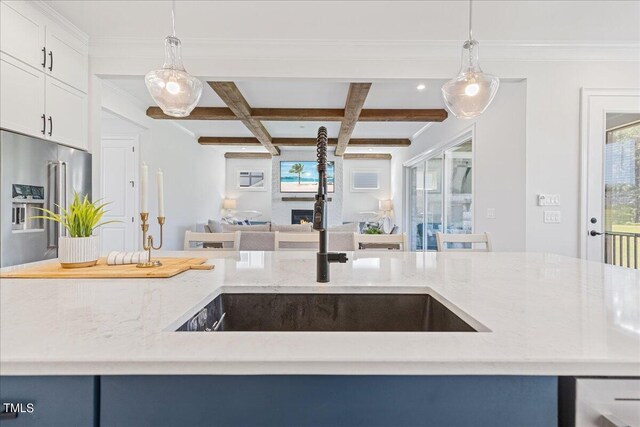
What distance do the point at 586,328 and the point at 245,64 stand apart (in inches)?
129

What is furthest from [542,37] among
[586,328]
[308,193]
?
[308,193]

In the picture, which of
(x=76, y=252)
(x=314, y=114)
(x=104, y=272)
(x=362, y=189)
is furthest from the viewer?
(x=362, y=189)

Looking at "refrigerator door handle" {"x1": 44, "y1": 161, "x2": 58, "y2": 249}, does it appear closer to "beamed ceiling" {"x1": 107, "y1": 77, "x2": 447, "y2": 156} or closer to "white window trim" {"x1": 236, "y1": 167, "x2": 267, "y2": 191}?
"beamed ceiling" {"x1": 107, "y1": 77, "x2": 447, "y2": 156}

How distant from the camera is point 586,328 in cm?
70

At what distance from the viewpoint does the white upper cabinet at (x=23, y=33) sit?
229 cm

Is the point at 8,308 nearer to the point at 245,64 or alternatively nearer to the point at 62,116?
the point at 62,116

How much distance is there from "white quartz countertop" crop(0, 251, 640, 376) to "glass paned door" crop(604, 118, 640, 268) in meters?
2.61

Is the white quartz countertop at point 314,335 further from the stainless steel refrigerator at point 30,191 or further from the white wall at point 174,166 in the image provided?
the white wall at point 174,166

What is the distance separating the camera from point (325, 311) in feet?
3.60

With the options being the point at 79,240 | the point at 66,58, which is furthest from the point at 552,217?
the point at 66,58

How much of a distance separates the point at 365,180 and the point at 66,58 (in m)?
7.28

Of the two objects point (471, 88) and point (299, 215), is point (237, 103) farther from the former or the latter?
point (299, 215)

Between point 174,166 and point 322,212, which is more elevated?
point 174,166

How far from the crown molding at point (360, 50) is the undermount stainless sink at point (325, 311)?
2.73m
